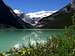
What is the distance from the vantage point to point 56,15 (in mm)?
58531

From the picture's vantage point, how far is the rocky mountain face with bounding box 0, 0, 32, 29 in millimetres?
58094

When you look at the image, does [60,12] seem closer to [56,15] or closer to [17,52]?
[56,15]

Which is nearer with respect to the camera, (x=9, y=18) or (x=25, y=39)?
(x=25, y=39)

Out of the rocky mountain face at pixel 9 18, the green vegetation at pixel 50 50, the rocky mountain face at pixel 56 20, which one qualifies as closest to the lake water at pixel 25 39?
the green vegetation at pixel 50 50

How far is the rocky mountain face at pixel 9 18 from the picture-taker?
5809 cm

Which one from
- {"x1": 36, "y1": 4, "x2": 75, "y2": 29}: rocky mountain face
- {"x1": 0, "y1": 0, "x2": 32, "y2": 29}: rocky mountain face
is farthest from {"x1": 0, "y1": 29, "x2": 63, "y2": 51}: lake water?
{"x1": 0, "y1": 0, "x2": 32, "y2": 29}: rocky mountain face

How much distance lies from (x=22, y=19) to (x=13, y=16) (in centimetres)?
238

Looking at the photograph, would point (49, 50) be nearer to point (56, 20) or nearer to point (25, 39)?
point (25, 39)

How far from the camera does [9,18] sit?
61.0 meters

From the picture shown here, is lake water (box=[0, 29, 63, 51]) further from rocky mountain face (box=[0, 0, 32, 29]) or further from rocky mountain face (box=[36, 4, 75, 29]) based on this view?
rocky mountain face (box=[0, 0, 32, 29])

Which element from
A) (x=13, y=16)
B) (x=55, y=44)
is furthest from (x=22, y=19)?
(x=55, y=44)

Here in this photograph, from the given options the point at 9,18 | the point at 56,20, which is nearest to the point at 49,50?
the point at 56,20

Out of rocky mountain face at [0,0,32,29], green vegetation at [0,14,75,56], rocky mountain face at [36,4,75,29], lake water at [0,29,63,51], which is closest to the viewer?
green vegetation at [0,14,75,56]

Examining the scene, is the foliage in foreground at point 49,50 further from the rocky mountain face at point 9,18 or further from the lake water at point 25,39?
the rocky mountain face at point 9,18
